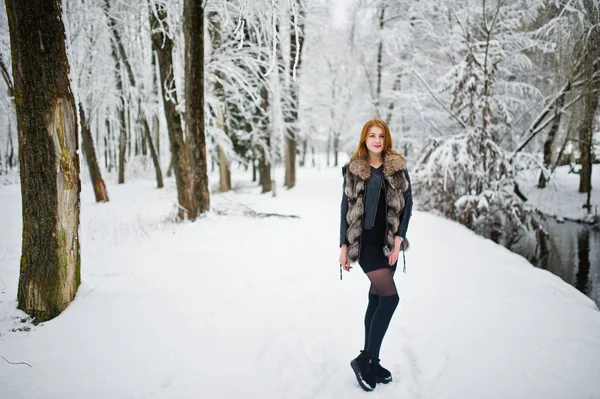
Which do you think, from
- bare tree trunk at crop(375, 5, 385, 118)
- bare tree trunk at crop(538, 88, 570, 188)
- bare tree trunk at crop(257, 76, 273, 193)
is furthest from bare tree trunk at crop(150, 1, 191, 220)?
bare tree trunk at crop(375, 5, 385, 118)

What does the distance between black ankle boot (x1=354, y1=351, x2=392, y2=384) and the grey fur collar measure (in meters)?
1.35

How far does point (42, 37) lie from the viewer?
2502 mm

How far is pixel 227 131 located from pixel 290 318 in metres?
12.9

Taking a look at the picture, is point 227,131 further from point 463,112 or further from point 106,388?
point 106,388

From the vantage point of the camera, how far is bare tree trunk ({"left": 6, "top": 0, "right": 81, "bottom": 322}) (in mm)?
2496

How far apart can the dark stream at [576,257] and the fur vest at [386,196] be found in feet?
18.4

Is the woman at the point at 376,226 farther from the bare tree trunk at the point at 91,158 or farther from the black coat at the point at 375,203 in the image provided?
the bare tree trunk at the point at 91,158

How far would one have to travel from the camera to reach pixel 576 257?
7.81 meters

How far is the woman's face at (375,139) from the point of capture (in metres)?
2.26

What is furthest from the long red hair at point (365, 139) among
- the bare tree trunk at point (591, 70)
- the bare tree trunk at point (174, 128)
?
the bare tree trunk at point (591, 70)

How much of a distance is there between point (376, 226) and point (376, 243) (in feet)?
0.41

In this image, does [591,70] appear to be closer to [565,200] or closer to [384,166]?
[565,200]

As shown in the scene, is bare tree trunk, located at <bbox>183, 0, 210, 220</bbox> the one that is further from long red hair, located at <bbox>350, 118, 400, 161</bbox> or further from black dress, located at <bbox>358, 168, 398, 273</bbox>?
black dress, located at <bbox>358, 168, 398, 273</bbox>

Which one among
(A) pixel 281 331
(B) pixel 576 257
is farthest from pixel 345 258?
(B) pixel 576 257
